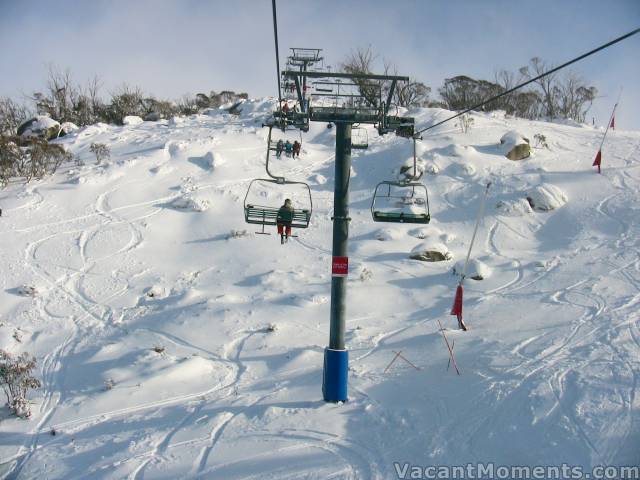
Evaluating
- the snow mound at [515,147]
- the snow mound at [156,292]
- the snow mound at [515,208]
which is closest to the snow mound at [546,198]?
the snow mound at [515,208]

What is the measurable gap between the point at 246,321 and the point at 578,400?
777 centimetres

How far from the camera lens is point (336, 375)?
8.05 meters

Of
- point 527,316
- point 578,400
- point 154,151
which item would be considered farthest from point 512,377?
point 154,151

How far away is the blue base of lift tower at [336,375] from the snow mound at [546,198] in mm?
13705

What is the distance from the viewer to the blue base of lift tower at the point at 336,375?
8.05 metres

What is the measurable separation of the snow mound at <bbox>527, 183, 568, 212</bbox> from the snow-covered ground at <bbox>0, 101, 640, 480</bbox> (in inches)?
7.6

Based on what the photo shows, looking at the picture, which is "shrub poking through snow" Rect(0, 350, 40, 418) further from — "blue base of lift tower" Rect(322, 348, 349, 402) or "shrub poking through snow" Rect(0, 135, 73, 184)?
"shrub poking through snow" Rect(0, 135, 73, 184)

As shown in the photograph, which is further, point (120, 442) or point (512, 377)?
point (512, 377)

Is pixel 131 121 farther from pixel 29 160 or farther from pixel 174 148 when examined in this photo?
pixel 29 160

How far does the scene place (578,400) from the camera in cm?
703

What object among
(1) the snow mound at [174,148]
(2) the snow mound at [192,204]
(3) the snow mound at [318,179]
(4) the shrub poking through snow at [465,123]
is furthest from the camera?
(4) the shrub poking through snow at [465,123]

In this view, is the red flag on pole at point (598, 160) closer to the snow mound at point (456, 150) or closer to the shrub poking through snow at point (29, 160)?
the snow mound at point (456, 150)

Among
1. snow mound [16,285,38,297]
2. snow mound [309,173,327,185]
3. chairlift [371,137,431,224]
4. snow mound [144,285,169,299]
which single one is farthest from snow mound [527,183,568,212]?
snow mound [16,285,38,297]

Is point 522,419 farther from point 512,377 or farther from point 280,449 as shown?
point 280,449
